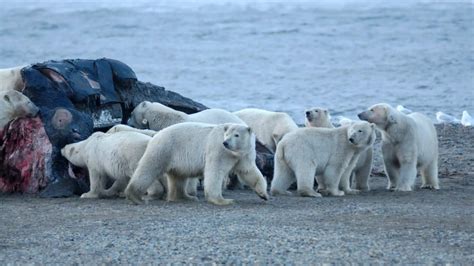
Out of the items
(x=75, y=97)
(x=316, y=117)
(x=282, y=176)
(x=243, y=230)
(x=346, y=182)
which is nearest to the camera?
(x=243, y=230)

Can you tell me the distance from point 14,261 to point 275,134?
265 inches

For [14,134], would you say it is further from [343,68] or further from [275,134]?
[343,68]

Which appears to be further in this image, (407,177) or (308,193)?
(407,177)

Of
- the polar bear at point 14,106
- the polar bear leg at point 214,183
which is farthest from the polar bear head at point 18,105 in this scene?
the polar bear leg at point 214,183

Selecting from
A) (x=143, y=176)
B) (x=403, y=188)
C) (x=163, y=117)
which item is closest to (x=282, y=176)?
(x=403, y=188)

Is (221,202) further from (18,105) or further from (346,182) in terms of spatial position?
(18,105)

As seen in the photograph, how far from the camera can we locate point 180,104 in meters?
15.4

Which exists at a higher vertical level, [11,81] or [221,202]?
[11,81]

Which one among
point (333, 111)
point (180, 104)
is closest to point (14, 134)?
point (180, 104)

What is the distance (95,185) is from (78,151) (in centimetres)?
48

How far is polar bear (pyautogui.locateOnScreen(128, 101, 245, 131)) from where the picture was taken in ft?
45.6

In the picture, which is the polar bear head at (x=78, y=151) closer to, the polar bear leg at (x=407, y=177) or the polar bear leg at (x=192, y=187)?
the polar bear leg at (x=192, y=187)

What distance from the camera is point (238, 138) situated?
11.4m

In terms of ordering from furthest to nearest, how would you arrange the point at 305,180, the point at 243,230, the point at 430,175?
the point at 430,175
the point at 305,180
the point at 243,230
